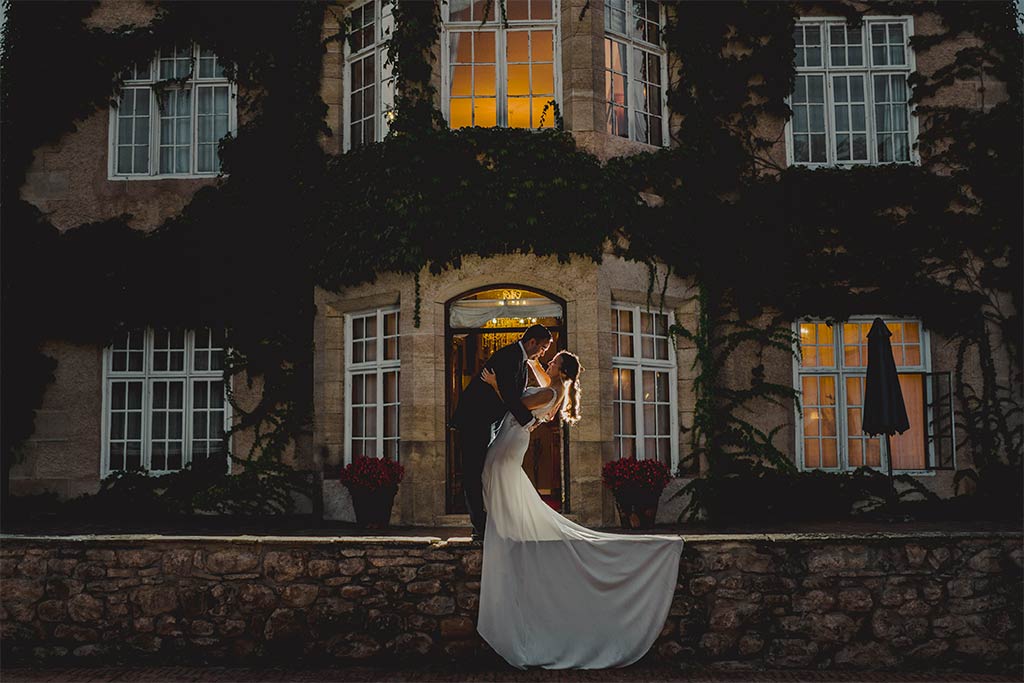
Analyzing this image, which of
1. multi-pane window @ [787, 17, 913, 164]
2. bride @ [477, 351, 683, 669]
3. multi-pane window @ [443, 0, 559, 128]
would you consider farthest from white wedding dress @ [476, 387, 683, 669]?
multi-pane window @ [787, 17, 913, 164]

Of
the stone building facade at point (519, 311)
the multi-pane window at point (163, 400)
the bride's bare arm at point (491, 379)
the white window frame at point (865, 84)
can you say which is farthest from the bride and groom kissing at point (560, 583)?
the white window frame at point (865, 84)

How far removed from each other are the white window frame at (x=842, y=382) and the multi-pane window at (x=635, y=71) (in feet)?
10.1

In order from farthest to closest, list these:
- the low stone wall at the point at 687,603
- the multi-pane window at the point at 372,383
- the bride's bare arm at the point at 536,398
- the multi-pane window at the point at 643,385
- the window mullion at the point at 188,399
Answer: the window mullion at the point at 188,399 → the multi-pane window at the point at 372,383 → the multi-pane window at the point at 643,385 → the bride's bare arm at the point at 536,398 → the low stone wall at the point at 687,603

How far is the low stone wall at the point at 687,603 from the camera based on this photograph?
6.98 meters

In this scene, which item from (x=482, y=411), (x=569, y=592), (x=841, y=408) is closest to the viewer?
(x=569, y=592)

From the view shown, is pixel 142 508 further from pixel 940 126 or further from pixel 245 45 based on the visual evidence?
pixel 940 126

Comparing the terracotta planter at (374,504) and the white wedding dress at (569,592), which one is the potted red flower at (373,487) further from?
the white wedding dress at (569,592)

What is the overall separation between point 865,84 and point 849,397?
4.01 meters

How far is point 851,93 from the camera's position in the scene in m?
12.8

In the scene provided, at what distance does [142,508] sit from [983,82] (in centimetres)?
1165

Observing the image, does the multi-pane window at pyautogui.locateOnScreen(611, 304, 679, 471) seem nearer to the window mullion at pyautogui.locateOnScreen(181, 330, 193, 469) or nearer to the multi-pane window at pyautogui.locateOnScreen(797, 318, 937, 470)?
the multi-pane window at pyautogui.locateOnScreen(797, 318, 937, 470)

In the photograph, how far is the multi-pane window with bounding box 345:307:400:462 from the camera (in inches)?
456

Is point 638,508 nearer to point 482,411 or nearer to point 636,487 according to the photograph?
point 636,487

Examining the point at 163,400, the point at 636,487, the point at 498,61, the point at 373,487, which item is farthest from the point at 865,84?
the point at 163,400
